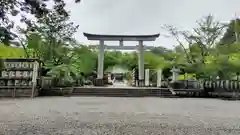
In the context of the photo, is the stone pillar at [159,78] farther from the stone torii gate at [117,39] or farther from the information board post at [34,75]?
the information board post at [34,75]

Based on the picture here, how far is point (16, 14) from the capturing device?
17.0 ft

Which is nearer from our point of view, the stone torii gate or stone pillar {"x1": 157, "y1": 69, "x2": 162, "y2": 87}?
stone pillar {"x1": 157, "y1": 69, "x2": 162, "y2": 87}

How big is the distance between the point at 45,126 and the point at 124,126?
1784 mm

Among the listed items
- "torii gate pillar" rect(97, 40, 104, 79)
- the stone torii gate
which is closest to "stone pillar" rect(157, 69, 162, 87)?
the stone torii gate

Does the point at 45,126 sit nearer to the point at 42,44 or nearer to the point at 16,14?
the point at 16,14

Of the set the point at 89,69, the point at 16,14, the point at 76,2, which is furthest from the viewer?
the point at 89,69

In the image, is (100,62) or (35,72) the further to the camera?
(100,62)

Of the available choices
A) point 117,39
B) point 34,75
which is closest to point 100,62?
point 117,39

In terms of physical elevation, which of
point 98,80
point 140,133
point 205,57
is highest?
point 205,57

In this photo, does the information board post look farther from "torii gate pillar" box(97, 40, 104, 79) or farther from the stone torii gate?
"torii gate pillar" box(97, 40, 104, 79)

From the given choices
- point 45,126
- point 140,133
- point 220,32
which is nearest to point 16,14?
point 45,126

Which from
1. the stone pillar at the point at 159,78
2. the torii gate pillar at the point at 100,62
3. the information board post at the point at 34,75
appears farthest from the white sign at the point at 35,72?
the stone pillar at the point at 159,78

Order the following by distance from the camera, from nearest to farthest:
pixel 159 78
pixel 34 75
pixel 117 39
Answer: pixel 34 75 < pixel 159 78 < pixel 117 39

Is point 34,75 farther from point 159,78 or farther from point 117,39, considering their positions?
point 159,78
